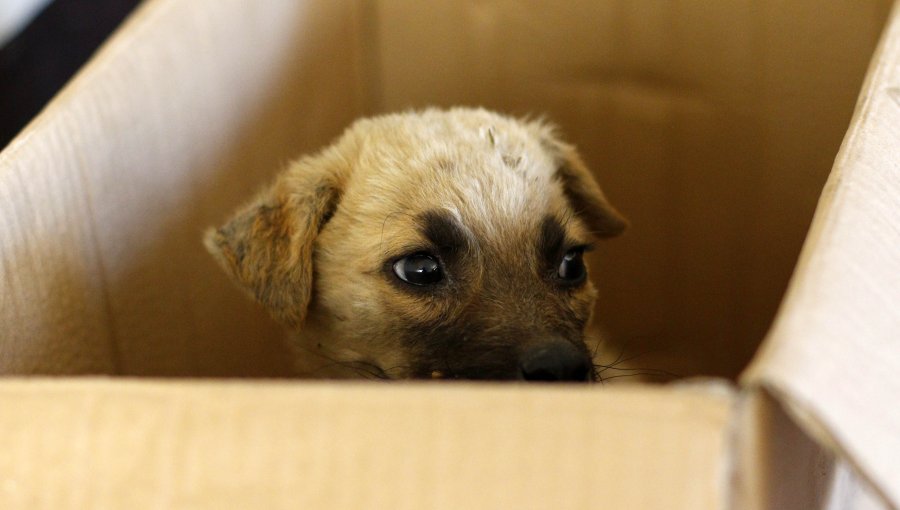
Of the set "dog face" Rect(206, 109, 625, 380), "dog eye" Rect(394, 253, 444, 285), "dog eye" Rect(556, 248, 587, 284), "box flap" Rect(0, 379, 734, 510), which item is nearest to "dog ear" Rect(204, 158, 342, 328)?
"dog face" Rect(206, 109, 625, 380)

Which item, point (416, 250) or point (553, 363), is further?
point (416, 250)

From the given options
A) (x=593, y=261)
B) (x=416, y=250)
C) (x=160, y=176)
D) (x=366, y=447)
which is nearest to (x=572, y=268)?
(x=416, y=250)

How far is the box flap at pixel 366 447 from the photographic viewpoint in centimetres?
88

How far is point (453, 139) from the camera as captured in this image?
6.49 feet

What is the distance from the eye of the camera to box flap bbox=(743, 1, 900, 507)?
872mm

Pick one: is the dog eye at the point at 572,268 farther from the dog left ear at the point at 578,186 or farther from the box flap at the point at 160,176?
the box flap at the point at 160,176

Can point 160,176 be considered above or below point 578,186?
above

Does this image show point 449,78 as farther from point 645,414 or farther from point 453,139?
point 645,414

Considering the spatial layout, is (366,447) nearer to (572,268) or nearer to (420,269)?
(420,269)

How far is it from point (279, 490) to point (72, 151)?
3.73 feet

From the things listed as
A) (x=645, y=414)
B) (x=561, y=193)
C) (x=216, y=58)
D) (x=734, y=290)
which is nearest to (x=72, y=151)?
(x=216, y=58)

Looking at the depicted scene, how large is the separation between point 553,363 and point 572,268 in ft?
1.49

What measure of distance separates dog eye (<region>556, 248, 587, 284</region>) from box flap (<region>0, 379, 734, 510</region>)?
1075 mm

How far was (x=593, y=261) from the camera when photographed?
285cm
